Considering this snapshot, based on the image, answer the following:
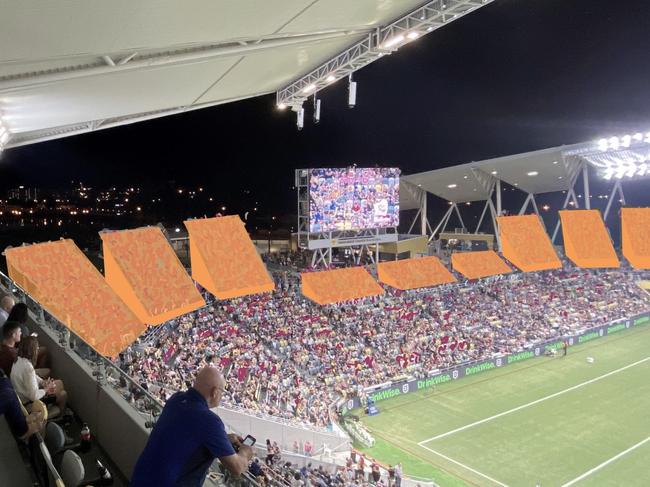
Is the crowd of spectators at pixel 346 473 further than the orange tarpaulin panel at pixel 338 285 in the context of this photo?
No

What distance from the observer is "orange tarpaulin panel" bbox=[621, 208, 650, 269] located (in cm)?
3052

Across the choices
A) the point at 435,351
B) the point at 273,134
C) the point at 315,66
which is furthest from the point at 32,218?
the point at 315,66

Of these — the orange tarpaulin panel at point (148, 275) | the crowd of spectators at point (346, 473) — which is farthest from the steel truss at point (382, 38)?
the crowd of spectators at point (346, 473)

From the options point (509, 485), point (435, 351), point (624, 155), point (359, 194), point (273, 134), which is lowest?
point (509, 485)

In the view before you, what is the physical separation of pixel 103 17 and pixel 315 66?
24.3 ft

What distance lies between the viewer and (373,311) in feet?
82.1

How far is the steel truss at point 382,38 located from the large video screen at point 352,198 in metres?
12.5

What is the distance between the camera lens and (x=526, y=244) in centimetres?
2972

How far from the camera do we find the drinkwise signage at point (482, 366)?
20309 millimetres

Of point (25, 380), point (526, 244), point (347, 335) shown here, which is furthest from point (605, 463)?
point (25, 380)

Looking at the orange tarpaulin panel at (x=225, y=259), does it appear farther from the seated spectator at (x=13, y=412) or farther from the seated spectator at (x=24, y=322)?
the seated spectator at (x=13, y=412)

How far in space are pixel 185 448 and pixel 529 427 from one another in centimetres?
→ 1873

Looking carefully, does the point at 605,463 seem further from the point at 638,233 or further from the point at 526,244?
the point at 638,233

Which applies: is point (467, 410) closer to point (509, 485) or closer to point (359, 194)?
point (509, 485)
